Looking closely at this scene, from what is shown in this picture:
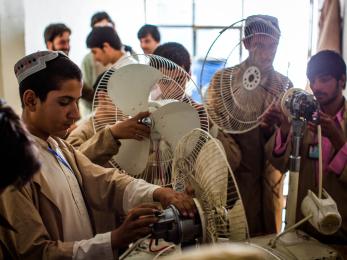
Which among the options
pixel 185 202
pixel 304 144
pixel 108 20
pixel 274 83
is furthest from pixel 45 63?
pixel 108 20

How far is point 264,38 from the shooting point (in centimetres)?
→ 150

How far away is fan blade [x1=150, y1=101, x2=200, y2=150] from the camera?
131 centimetres

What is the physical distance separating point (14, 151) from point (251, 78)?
1049 millimetres

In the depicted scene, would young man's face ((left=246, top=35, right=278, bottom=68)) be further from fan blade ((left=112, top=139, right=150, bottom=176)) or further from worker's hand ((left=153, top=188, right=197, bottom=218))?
worker's hand ((left=153, top=188, right=197, bottom=218))

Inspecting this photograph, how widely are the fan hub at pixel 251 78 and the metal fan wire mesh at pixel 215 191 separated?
55 cm

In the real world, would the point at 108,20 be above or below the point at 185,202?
above

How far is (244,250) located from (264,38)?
1177 mm

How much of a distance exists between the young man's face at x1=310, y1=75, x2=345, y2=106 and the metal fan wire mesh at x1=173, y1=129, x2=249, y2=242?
776 millimetres

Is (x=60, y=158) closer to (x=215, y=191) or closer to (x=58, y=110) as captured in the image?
(x=58, y=110)

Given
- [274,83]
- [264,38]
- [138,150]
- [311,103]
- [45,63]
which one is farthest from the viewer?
[274,83]

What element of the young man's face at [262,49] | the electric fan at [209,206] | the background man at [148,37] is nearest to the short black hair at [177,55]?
the young man's face at [262,49]

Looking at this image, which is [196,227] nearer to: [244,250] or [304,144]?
[244,250]

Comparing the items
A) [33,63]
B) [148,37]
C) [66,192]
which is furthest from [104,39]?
[66,192]

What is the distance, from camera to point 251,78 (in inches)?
60.9
